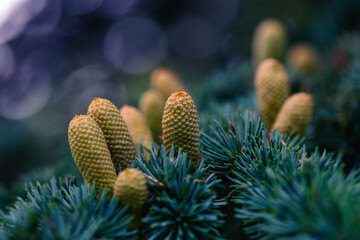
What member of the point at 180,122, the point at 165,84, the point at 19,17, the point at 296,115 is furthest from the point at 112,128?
the point at 19,17

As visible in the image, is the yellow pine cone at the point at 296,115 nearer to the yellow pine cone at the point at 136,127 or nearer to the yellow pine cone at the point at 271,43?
the yellow pine cone at the point at 136,127

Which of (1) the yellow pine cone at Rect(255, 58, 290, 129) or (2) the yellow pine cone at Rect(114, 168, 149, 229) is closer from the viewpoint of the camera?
(2) the yellow pine cone at Rect(114, 168, 149, 229)

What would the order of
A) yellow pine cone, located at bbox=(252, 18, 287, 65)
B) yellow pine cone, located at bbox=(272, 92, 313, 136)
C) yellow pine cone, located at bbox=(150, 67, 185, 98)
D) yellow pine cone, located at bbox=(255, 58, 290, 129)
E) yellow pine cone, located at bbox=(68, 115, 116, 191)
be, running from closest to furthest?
yellow pine cone, located at bbox=(68, 115, 116, 191), yellow pine cone, located at bbox=(272, 92, 313, 136), yellow pine cone, located at bbox=(255, 58, 290, 129), yellow pine cone, located at bbox=(150, 67, 185, 98), yellow pine cone, located at bbox=(252, 18, 287, 65)

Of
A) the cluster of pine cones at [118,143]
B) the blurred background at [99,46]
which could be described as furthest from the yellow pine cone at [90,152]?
the blurred background at [99,46]

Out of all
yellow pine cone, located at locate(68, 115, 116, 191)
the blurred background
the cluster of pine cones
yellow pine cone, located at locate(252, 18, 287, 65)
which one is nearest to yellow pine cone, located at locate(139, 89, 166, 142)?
the cluster of pine cones

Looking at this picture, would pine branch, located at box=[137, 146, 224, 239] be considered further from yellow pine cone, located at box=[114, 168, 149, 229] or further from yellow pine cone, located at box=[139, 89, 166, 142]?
yellow pine cone, located at box=[139, 89, 166, 142]
